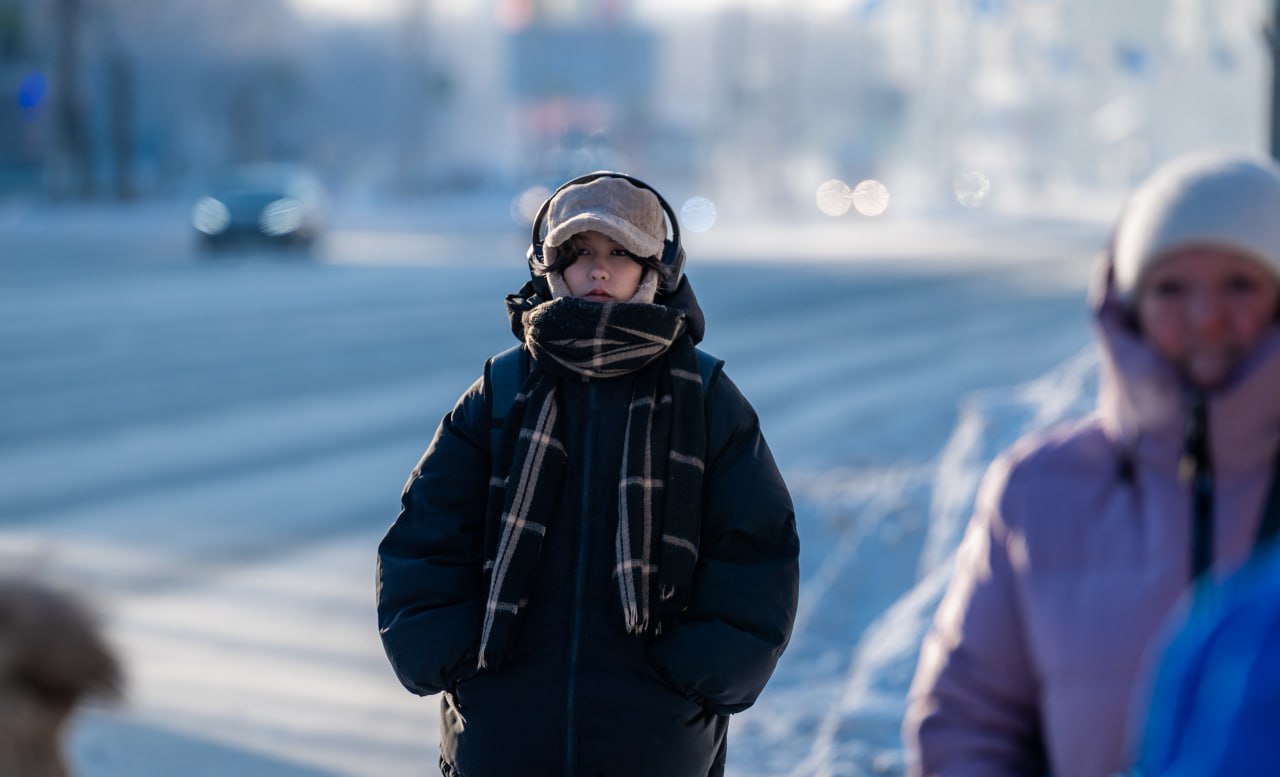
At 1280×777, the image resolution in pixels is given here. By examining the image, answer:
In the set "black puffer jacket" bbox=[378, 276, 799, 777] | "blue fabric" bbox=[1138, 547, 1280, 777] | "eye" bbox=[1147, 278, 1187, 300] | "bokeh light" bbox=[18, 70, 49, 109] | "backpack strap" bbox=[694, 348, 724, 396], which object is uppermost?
"bokeh light" bbox=[18, 70, 49, 109]

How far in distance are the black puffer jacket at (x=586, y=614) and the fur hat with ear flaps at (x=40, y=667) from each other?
46.9 inches

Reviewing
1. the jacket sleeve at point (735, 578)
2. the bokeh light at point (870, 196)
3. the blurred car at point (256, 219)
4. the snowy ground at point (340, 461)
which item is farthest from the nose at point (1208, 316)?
the bokeh light at point (870, 196)

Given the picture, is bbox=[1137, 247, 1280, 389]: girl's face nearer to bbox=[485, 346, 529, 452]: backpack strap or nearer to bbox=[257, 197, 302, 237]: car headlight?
bbox=[485, 346, 529, 452]: backpack strap

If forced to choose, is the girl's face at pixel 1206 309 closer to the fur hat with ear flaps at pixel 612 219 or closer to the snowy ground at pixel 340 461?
the fur hat with ear flaps at pixel 612 219

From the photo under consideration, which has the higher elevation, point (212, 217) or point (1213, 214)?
point (212, 217)

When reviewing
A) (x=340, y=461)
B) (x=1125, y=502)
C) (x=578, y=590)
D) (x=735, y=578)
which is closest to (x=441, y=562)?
(x=578, y=590)

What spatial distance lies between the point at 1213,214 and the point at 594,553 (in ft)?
3.55

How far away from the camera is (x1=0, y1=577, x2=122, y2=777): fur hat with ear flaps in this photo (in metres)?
1.38

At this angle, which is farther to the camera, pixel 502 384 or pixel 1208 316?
pixel 502 384

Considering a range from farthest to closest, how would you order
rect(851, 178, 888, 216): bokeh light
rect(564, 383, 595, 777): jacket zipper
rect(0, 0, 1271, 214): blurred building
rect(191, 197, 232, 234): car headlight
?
rect(851, 178, 888, 216): bokeh light, rect(0, 0, 1271, 214): blurred building, rect(191, 197, 232, 234): car headlight, rect(564, 383, 595, 777): jacket zipper

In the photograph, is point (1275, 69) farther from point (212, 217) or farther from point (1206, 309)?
Answer: point (212, 217)

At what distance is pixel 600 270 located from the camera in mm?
2730

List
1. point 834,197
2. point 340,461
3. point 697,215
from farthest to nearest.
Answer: point 834,197 < point 697,215 < point 340,461

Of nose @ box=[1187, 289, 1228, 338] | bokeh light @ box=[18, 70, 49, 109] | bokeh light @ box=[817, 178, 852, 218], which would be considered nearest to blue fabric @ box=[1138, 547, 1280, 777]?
nose @ box=[1187, 289, 1228, 338]
